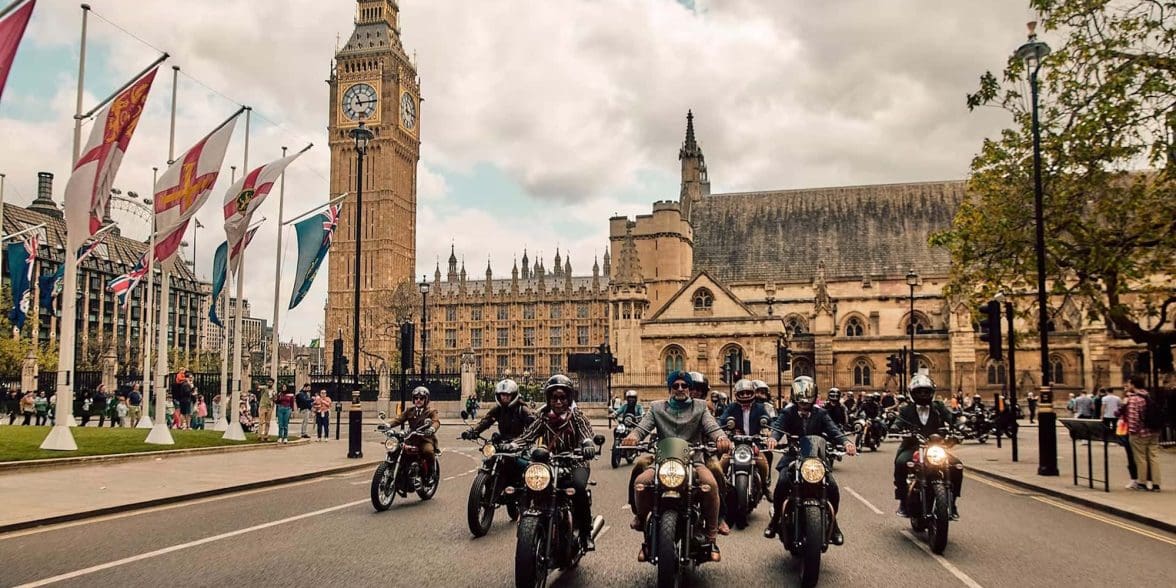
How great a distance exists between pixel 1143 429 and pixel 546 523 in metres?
11.8

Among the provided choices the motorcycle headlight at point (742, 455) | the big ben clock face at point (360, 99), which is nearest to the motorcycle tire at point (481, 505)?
the motorcycle headlight at point (742, 455)

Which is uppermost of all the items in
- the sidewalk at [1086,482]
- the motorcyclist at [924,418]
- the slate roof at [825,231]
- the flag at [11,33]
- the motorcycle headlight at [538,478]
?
the slate roof at [825,231]

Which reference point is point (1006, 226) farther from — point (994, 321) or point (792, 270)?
point (792, 270)

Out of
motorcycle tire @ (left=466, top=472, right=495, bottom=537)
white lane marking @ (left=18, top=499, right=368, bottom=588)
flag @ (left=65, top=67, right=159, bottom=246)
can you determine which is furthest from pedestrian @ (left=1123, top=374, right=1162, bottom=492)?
flag @ (left=65, top=67, right=159, bottom=246)

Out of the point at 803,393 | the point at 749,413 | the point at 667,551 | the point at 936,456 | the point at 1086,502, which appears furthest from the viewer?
the point at 1086,502

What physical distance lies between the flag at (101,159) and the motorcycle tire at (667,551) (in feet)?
49.5

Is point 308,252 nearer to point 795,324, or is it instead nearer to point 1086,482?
point 1086,482

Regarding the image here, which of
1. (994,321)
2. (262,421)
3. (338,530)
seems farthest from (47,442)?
(994,321)

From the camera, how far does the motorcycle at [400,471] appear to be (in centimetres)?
1209

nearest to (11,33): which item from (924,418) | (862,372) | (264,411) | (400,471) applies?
(400,471)

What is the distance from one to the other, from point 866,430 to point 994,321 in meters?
7.23

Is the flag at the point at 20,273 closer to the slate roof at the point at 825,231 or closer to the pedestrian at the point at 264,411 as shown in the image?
the pedestrian at the point at 264,411

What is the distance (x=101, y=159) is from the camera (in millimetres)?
17844

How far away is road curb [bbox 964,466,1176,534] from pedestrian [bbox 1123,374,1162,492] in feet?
4.82
